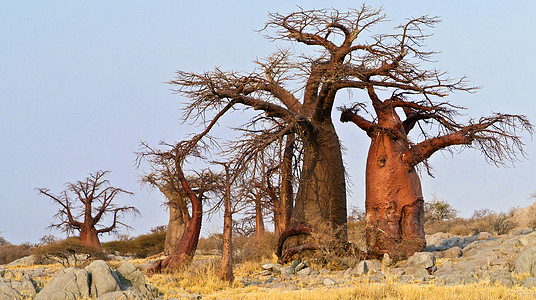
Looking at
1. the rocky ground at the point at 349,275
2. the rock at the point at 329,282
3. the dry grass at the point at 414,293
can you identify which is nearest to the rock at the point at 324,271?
the rocky ground at the point at 349,275

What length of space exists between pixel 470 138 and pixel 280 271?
462cm

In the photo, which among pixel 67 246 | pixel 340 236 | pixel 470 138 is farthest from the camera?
pixel 67 246

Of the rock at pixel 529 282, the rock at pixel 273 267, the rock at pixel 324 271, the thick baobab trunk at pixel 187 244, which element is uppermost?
the thick baobab trunk at pixel 187 244

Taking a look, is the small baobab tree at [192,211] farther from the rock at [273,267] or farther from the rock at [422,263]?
the rock at [422,263]

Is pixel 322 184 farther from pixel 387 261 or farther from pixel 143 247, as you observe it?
pixel 143 247

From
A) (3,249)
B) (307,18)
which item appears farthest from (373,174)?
(3,249)

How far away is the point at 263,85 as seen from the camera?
1175 centimetres

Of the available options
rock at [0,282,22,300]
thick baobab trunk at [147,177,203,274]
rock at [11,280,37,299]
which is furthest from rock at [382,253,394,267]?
rock at [0,282,22,300]

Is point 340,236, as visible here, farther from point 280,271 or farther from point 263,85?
point 263,85

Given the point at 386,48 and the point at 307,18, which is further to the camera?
the point at 307,18

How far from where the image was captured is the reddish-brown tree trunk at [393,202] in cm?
1076

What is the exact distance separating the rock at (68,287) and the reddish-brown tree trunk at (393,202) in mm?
5804

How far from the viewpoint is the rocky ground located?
7734mm

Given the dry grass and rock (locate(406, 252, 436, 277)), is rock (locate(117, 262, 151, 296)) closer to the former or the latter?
the dry grass
